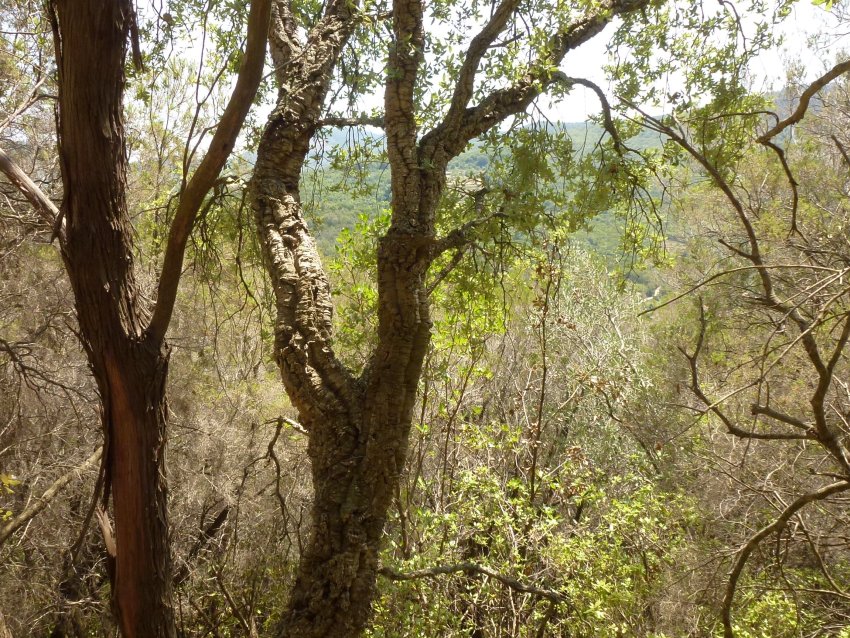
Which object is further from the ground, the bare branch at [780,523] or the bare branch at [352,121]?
the bare branch at [352,121]

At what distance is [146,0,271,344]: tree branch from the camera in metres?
1.75

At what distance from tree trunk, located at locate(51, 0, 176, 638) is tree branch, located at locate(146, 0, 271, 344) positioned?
133mm

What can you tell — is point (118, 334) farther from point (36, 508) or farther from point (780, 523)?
point (36, 508)

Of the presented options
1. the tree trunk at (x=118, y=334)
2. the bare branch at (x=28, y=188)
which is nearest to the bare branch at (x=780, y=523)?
the tree trunk at (x=118, y=334)

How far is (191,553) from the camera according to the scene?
696cm

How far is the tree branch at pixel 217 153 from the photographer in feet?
5.74

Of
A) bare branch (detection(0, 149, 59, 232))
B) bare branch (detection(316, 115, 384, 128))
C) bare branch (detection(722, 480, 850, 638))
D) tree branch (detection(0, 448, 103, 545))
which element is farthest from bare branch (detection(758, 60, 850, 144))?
tree branch (detection(0, 448, 103, 545))

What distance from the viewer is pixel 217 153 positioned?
1881 mm

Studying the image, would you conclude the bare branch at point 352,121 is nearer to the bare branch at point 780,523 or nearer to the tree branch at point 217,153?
the tree branch at point 217,153

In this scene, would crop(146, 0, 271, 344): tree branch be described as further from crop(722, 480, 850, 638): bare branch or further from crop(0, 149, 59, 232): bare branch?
crop(722, 480, 850, 638): bare branch

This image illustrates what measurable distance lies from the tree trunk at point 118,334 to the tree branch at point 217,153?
13 cm

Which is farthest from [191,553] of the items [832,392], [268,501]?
[832,392]

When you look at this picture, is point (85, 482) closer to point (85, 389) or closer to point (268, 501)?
point (85, 389)

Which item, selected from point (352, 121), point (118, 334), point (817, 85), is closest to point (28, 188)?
point (118, 334)
